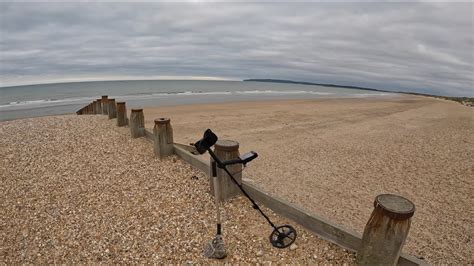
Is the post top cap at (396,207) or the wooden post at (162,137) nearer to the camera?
the post top cap at (396,207)

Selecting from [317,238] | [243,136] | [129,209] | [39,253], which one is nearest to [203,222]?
[129,209]

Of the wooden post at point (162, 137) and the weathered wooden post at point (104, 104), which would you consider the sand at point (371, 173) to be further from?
the weathered wooden post at point (104, 104)

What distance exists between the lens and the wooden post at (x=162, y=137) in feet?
19.5

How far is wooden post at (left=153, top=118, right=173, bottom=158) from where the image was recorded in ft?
19.5

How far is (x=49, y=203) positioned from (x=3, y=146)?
3867mm

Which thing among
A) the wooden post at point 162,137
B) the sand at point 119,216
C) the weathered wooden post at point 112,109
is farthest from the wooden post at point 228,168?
the weathered wooden post at point 112,109

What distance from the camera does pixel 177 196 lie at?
4641mm

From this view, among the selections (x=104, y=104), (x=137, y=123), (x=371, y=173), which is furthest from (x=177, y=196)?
(x=104, y=104)

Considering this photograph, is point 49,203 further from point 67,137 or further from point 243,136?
point 243,136

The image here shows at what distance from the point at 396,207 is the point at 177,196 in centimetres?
317

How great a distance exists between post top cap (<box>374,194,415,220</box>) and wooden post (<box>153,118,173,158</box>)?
171 inches

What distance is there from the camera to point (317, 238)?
11.5 feet

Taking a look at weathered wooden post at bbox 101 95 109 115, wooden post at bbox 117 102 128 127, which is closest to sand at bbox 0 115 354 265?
wooden post at bbox 117 102 128 127

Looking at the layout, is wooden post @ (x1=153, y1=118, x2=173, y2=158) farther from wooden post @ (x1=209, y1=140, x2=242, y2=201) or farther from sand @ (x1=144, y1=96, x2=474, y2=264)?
sand @ (x1=144, y1=96, x2=474, y2=264)
